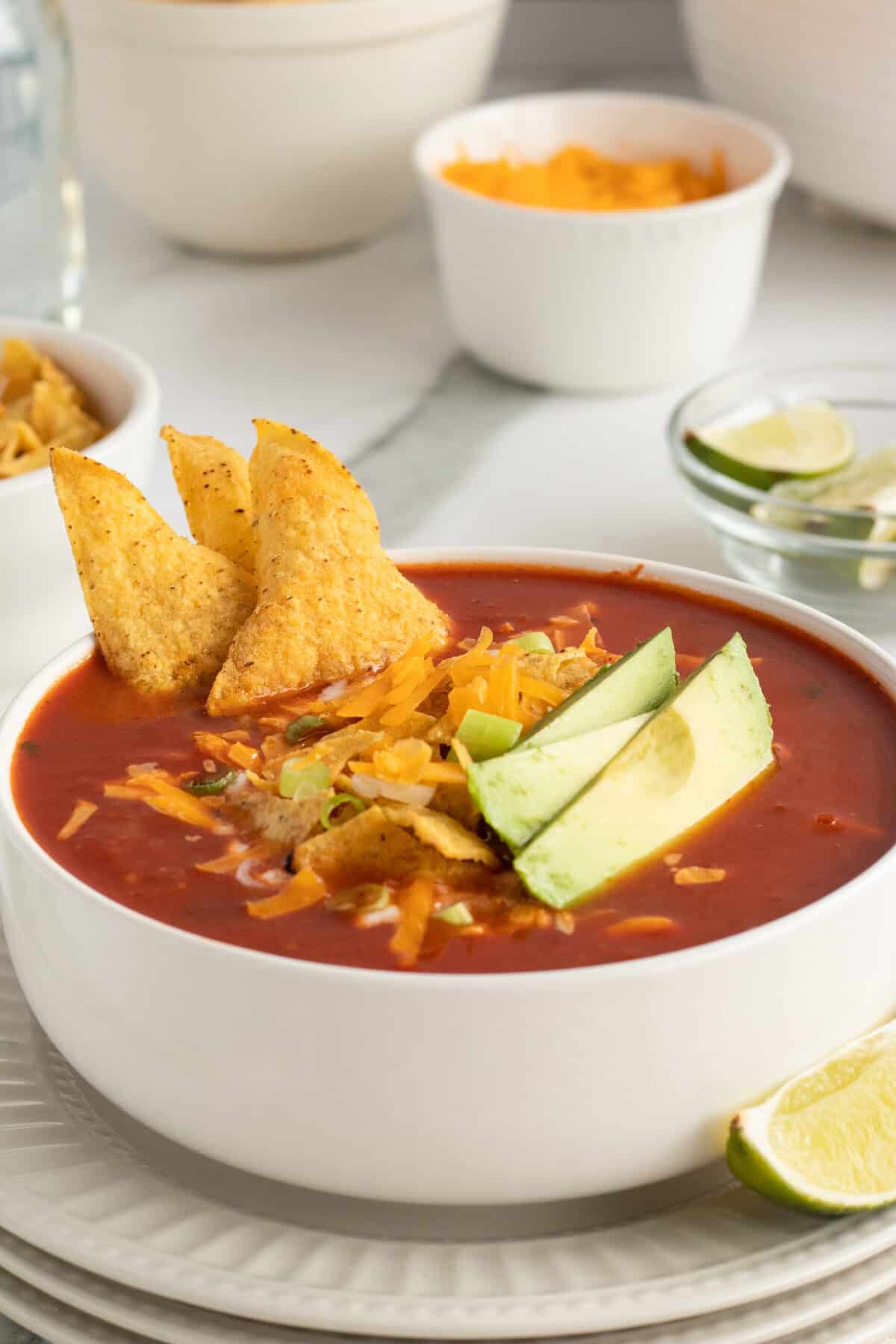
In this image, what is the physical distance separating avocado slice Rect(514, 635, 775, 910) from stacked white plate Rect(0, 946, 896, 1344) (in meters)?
0.16

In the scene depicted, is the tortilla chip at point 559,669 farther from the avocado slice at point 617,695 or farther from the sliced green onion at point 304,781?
the sliced green onion at point 304,781

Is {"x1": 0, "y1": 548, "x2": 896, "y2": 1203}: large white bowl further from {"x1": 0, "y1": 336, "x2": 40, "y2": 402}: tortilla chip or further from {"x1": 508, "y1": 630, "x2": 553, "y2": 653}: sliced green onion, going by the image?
{"x1": 0, "y1": 336, "x2": 40, "y2": 402}: tortilla chip

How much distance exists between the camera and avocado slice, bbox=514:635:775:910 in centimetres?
107

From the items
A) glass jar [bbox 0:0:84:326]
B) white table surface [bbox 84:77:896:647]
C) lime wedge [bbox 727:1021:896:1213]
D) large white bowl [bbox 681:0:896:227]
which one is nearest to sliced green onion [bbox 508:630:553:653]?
lime wedge [bbox 727:1021:896:1213]

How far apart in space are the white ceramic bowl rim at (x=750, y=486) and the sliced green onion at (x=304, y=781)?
82 centimetres

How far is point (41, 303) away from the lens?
105 inches

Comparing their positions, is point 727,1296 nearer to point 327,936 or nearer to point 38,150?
point 327,936

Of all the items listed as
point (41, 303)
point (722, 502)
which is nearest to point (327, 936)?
point (722, 502)

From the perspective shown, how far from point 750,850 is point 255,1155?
342mm

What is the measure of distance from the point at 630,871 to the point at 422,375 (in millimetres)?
1667

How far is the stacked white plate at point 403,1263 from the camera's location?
97cm

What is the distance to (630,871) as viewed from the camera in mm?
1103

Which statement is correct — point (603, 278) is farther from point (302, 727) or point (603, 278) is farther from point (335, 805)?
point (335, 805)

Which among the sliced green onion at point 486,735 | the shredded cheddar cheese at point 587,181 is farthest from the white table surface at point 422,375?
the sliced green onion at point 486,735
